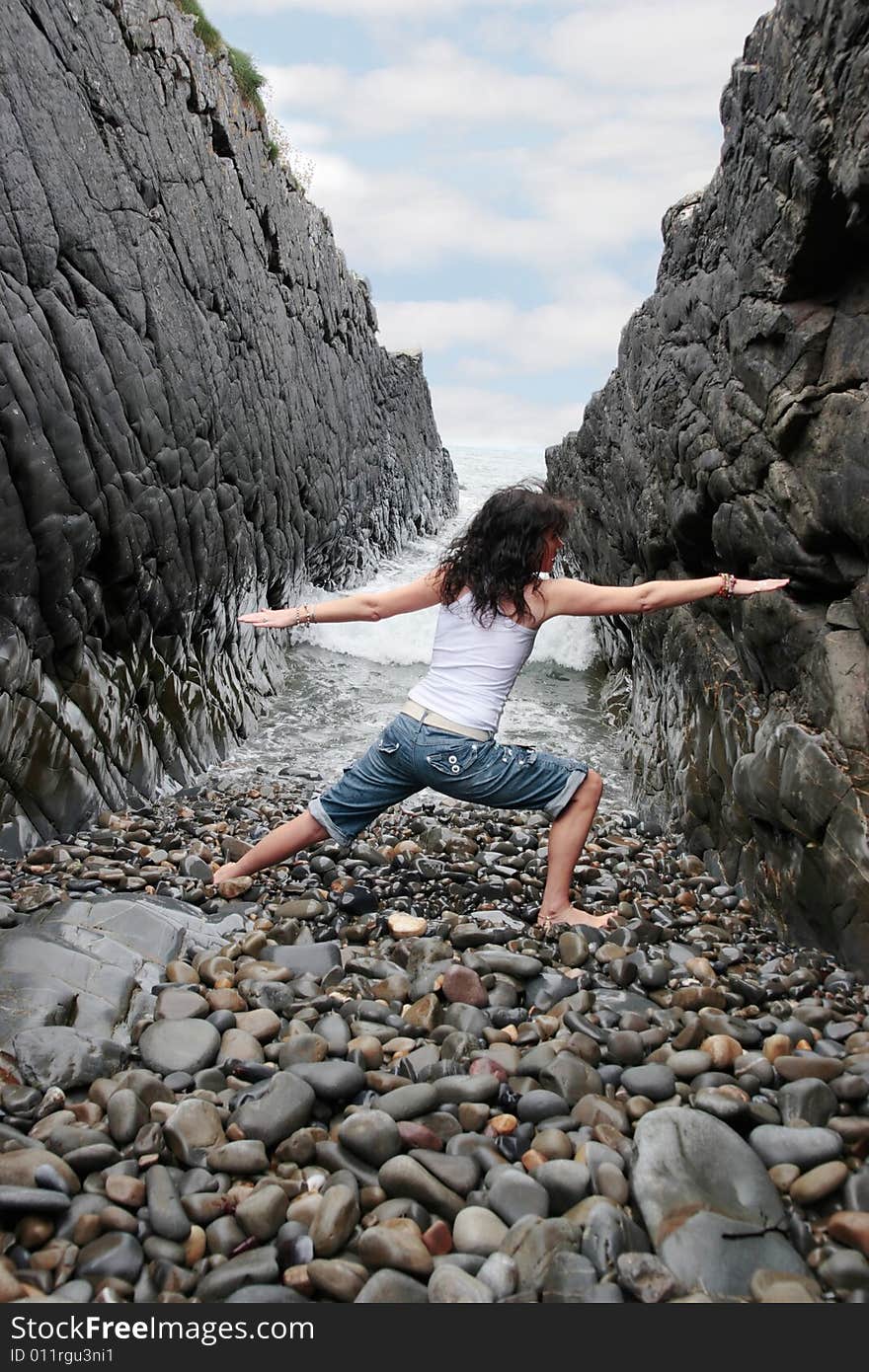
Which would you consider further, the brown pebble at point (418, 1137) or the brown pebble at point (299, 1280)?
the brown pebble at point (418, 1137)

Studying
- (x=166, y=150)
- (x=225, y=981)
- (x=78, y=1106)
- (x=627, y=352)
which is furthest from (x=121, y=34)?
(x=78, y=1106)

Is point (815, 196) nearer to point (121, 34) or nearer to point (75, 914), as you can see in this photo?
point (75, 914)

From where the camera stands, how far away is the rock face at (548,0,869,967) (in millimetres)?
3896

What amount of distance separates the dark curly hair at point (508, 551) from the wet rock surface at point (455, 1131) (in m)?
1.55

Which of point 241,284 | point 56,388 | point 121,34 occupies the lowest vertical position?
point 56,388

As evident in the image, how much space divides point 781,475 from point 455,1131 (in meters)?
3.54

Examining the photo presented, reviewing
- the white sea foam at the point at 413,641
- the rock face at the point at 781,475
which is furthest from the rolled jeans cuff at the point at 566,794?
the white sea foam at the point at 413,641

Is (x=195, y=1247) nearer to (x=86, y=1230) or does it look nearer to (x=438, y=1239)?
(x=86, y=1230)

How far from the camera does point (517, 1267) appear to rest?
6.68ft

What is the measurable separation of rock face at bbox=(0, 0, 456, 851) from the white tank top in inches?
108

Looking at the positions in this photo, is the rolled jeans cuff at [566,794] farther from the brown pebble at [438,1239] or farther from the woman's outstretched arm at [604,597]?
the brown pebble at [438,1239]

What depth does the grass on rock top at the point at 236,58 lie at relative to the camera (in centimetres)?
961

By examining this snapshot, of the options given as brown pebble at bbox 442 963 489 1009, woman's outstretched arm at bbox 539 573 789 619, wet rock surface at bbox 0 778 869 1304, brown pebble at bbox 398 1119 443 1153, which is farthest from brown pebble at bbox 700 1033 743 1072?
woman's outstretched arm at bbox 539 573 789 619

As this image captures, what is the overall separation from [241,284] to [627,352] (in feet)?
13.7
